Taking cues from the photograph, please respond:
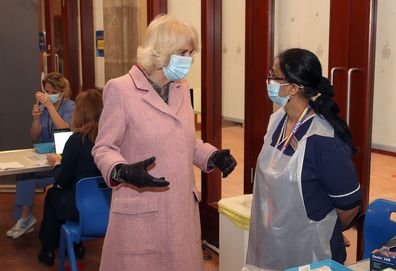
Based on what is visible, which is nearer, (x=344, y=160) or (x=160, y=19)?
(x=344, y=160)

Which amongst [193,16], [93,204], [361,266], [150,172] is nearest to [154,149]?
[150,172]

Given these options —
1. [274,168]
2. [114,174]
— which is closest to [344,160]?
[274,168]

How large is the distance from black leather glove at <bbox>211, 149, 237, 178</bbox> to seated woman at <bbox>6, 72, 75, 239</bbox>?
227 cm

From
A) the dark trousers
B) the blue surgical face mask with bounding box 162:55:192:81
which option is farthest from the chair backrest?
the blue surgical face mask with bounding box 162:55:192:81

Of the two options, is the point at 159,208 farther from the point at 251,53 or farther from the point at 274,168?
the point at 251,53

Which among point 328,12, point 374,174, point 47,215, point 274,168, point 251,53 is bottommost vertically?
point 47,215

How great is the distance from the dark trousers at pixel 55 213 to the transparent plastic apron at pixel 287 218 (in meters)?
1.58

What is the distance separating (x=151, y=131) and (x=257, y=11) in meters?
1.56

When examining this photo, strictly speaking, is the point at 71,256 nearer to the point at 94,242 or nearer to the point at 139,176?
the point at 94,242

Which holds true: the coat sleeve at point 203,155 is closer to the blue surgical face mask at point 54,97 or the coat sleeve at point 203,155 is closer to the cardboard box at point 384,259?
the cardboard box at point 384,259

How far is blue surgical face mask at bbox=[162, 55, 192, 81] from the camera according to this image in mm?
2068

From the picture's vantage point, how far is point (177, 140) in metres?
2.07

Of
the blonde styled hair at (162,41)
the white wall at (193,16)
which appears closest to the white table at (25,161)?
the white wall at (193,16)

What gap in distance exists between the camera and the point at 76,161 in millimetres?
3172
